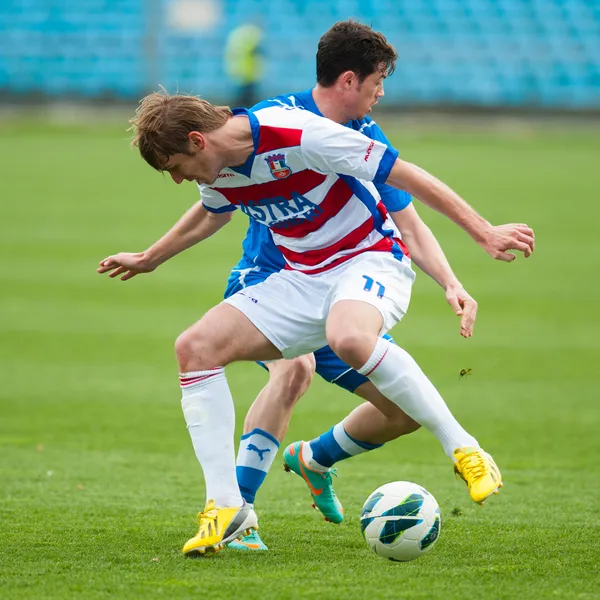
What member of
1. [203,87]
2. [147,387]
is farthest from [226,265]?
[203,87]

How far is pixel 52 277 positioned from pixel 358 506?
830cm

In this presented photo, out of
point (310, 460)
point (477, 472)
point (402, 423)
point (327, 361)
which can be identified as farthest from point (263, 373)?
point (477, 472)

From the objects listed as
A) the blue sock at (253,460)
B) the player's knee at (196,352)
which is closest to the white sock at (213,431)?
the player's knee at (196,352)

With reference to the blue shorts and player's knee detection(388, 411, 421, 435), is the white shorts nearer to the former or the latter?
the blue shorts

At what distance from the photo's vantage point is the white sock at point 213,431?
417cm

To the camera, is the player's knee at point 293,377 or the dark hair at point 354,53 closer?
the dark hair at point 354,53

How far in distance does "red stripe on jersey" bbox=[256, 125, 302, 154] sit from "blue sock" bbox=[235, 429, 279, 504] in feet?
4.27

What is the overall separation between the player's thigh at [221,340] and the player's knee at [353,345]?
0.39m

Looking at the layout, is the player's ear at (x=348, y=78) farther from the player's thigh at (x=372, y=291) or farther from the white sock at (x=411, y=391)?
the white sock at (x=411, y=391)

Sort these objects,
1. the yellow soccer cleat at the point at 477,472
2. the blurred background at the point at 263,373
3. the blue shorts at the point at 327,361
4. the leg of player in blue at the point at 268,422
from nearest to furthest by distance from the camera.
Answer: the yellow soccer cleat at the point at 477,472 < the blurred background at the point at 263,373 < the blue shorts at the point at 327,361 < the leg of player in blue at the point at 268,422

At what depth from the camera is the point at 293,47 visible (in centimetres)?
3256

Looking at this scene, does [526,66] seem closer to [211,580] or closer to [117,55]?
[117,55]

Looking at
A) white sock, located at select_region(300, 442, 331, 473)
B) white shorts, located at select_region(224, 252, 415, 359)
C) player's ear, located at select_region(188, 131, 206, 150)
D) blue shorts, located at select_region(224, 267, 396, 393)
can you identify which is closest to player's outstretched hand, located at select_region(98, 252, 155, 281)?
blue shorts, located at select_region(224, 267, 396, 393)

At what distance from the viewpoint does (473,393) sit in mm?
8203
